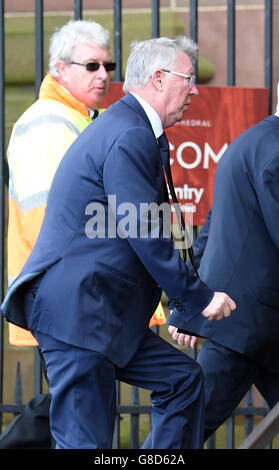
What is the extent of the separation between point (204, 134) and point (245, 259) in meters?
1.40

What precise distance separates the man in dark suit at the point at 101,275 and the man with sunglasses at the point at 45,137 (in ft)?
2.25

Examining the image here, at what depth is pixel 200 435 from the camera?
358 centimetres

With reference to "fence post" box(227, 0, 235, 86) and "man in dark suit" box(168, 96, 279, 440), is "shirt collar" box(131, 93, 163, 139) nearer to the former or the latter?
"man in dark suit" box(168, 96, 279, 440)

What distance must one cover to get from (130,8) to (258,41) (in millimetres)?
754

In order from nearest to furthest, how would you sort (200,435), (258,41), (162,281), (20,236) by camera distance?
(162,281), (200,435), (20,236), (258,41)

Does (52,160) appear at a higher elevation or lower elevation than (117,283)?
higher

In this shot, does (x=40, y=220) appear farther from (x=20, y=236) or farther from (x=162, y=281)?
(x=162, y=281)

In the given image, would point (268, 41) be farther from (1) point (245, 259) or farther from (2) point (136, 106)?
(2) point (136, 106)

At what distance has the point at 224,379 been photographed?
3.91 m

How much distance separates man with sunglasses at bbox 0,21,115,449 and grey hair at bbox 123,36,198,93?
65 cm

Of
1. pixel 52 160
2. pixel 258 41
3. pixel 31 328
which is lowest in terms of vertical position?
pixel 31 328

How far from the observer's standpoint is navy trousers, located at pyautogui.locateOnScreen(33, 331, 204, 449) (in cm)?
334

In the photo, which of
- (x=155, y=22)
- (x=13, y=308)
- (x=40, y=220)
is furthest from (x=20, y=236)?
(x=155, y=22)

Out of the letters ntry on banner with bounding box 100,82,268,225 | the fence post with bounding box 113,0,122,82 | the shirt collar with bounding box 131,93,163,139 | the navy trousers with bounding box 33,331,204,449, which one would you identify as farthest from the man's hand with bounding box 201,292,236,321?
the fence post with bounding box 113,0,122,82
